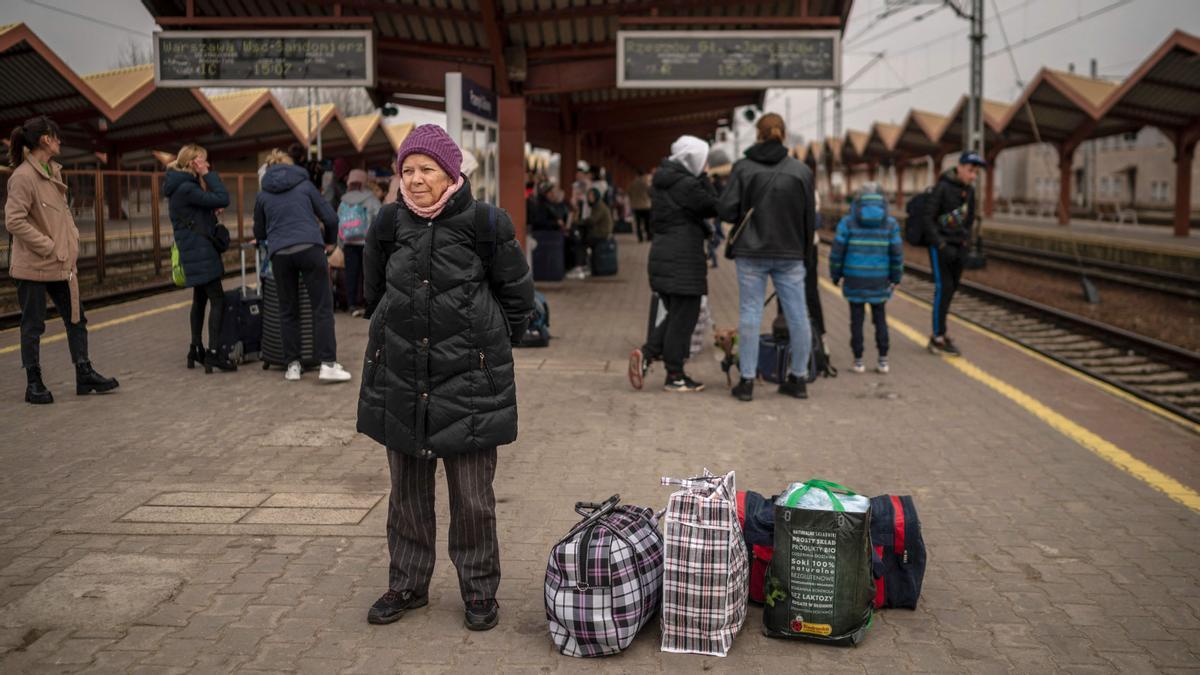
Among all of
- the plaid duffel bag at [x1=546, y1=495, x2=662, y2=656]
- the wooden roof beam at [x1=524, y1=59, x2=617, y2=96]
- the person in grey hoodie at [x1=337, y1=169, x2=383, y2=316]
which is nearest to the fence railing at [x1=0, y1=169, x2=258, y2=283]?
the person in grey hoodie at [x1=337, y1=169, x2=383, y2=316]

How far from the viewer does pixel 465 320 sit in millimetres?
3891

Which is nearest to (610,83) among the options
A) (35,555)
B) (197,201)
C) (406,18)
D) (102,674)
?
(406,18)

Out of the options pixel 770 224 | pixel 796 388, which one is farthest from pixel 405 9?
pixel 796 388

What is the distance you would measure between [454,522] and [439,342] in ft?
2.22

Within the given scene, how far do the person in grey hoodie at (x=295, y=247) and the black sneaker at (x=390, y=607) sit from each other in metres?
4.58

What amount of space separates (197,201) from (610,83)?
6.81 meters

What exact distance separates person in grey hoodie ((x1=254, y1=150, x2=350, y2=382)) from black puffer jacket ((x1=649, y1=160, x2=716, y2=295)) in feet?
7.94

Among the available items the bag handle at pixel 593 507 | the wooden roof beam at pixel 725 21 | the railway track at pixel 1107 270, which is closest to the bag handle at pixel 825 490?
the bag handle at pixel 593 507

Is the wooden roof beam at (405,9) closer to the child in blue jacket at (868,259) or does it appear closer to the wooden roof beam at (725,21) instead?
the wooden roof beam at (725,21)

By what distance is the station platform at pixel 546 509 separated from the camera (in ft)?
12.7

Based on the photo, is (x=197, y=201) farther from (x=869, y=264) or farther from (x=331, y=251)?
(x=869, y=264)

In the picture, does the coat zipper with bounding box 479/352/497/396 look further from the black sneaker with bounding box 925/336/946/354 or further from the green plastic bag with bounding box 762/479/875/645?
the black sneaker with bounding box 925/336/946/354

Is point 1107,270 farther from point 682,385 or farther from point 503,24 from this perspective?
point 682,385

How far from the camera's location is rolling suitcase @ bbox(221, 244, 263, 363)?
9.16 meters
